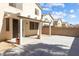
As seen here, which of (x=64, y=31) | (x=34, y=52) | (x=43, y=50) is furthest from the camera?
(x=64, y=31)

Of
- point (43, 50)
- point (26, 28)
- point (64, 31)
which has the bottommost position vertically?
point (43, 50)

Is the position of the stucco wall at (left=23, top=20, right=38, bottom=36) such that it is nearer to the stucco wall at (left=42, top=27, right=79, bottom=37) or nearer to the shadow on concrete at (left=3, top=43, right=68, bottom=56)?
the stucco wall at (left=42, top=27, right=79, bottom=37)

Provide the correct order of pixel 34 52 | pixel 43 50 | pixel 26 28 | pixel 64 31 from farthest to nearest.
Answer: pixel 64 31 < pixel 26 28 < pixel 43 50 < pixel 34 52

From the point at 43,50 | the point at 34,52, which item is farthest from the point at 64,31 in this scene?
the point at 34,52

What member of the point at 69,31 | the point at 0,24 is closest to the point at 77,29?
the point at 69,31

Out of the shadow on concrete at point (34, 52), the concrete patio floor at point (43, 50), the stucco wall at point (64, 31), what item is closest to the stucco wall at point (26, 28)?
the concrete patio floor at point (43, 50)

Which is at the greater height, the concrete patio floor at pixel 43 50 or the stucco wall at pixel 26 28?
the stucco wall at pixel 26 28

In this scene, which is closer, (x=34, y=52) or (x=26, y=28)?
(x=34, y=52)

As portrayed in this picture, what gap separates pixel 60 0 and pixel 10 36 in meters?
8.06

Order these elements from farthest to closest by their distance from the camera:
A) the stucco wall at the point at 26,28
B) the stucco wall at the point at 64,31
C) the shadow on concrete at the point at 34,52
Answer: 1. the stucco wall at the point at 64,31
2. the stucco wall at the point at 26,28
3. the shadow on concrete at the point at 34,52

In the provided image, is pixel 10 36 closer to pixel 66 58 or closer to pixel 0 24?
pixel 0 24

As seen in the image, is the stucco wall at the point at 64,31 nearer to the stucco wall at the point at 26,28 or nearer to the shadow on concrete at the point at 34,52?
the stucco wall at the point at 26,28

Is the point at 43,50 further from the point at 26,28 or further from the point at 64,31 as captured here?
the point at 64,31

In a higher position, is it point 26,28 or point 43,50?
point 26,28
